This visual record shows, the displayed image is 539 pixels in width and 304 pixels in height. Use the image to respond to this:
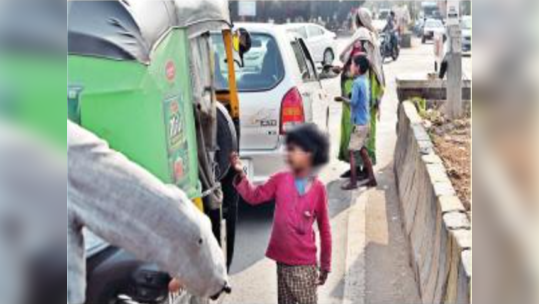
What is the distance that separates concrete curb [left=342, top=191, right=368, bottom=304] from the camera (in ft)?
16.3

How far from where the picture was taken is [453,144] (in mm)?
6770

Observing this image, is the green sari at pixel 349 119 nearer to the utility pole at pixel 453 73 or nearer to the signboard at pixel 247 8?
the utility pole at pixel 453 73

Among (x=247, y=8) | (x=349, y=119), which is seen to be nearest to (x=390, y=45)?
(x=247, y=8)

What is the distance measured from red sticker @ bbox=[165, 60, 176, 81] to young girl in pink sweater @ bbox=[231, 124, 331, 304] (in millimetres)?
713

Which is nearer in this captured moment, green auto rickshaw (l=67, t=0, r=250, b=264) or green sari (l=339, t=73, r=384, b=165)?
green auto rickshaw (l=67, t=0, r=250, b=264)

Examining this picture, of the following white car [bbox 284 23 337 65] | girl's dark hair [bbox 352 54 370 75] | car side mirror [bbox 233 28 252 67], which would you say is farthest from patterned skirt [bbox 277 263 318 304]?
white car [bbox 284 23 337 65]

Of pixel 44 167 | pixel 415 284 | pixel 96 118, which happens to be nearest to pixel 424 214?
pixel 415 284

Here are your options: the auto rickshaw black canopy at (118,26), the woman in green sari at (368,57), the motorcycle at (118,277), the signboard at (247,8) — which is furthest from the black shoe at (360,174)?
the signboard at (247,8)

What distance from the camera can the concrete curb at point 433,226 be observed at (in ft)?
11.4

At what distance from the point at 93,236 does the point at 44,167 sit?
0.29 metres

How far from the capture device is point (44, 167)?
1.39 meters

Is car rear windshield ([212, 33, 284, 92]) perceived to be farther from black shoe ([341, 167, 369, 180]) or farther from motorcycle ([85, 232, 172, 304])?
motorcycle ([85, 232, 172, 304])

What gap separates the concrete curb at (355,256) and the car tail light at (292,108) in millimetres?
1069

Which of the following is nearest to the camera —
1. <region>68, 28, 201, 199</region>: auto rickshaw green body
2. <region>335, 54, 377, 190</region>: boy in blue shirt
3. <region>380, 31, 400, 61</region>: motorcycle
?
<region>68, 28, 201, 199</region>: auto rickshaw green body
